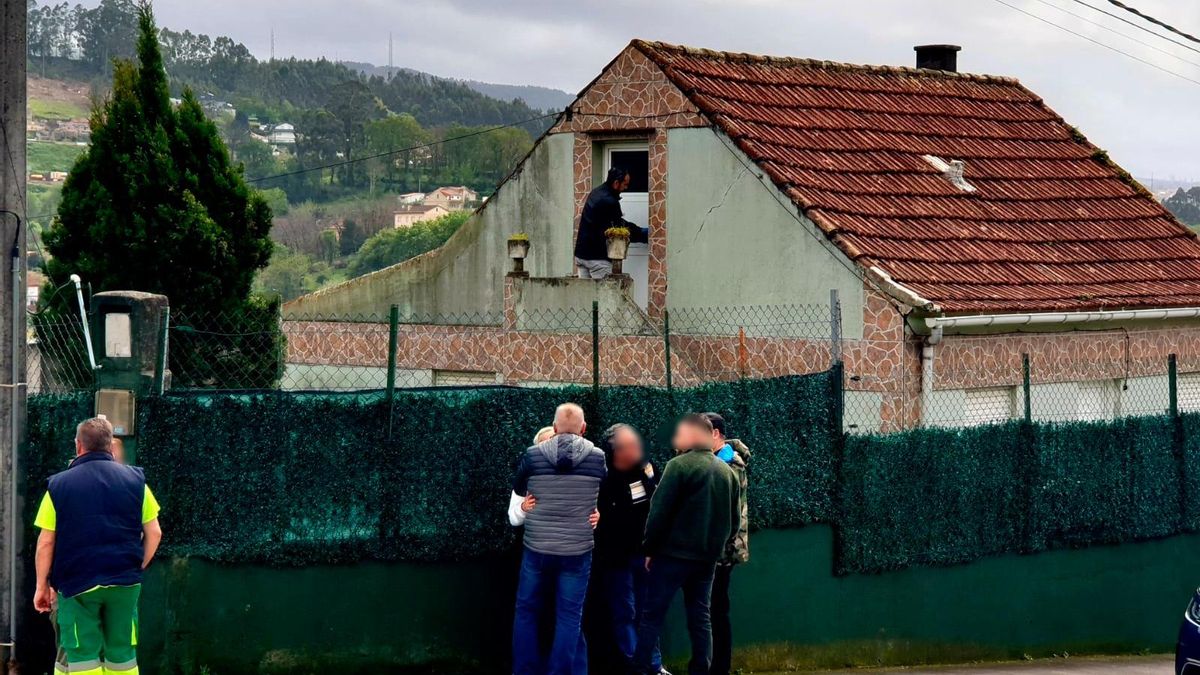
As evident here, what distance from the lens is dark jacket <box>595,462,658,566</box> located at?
11047 millimetres

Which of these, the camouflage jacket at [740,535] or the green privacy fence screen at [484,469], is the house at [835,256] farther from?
the camouflage jacket at [740,535]

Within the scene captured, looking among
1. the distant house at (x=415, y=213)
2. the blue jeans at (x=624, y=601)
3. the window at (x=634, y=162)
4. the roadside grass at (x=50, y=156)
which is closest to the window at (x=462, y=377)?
the window at (x=634, y=162)

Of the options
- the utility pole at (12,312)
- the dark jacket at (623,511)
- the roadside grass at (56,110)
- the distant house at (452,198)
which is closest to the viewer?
the utility pole at (12,312)

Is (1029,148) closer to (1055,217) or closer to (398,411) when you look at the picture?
(1055,217)

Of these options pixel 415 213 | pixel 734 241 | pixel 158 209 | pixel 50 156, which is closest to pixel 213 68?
pixel 50 156

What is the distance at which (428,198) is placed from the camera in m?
91.9

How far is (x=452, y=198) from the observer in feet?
279

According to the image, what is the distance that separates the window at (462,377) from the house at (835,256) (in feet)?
0.30

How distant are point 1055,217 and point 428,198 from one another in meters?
73.5

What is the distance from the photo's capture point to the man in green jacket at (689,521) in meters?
10.5

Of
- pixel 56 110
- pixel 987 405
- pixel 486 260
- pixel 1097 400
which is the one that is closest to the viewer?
pixel 987 405

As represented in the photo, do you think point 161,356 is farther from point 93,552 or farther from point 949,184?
point 949,184

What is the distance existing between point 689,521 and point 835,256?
6755 mm

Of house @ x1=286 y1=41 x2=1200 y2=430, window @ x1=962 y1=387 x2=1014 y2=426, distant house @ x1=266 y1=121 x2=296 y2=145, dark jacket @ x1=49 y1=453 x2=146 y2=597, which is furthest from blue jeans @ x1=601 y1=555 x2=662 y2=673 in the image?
distant house @ x1=266 y1=121 x2=296 y2=145
